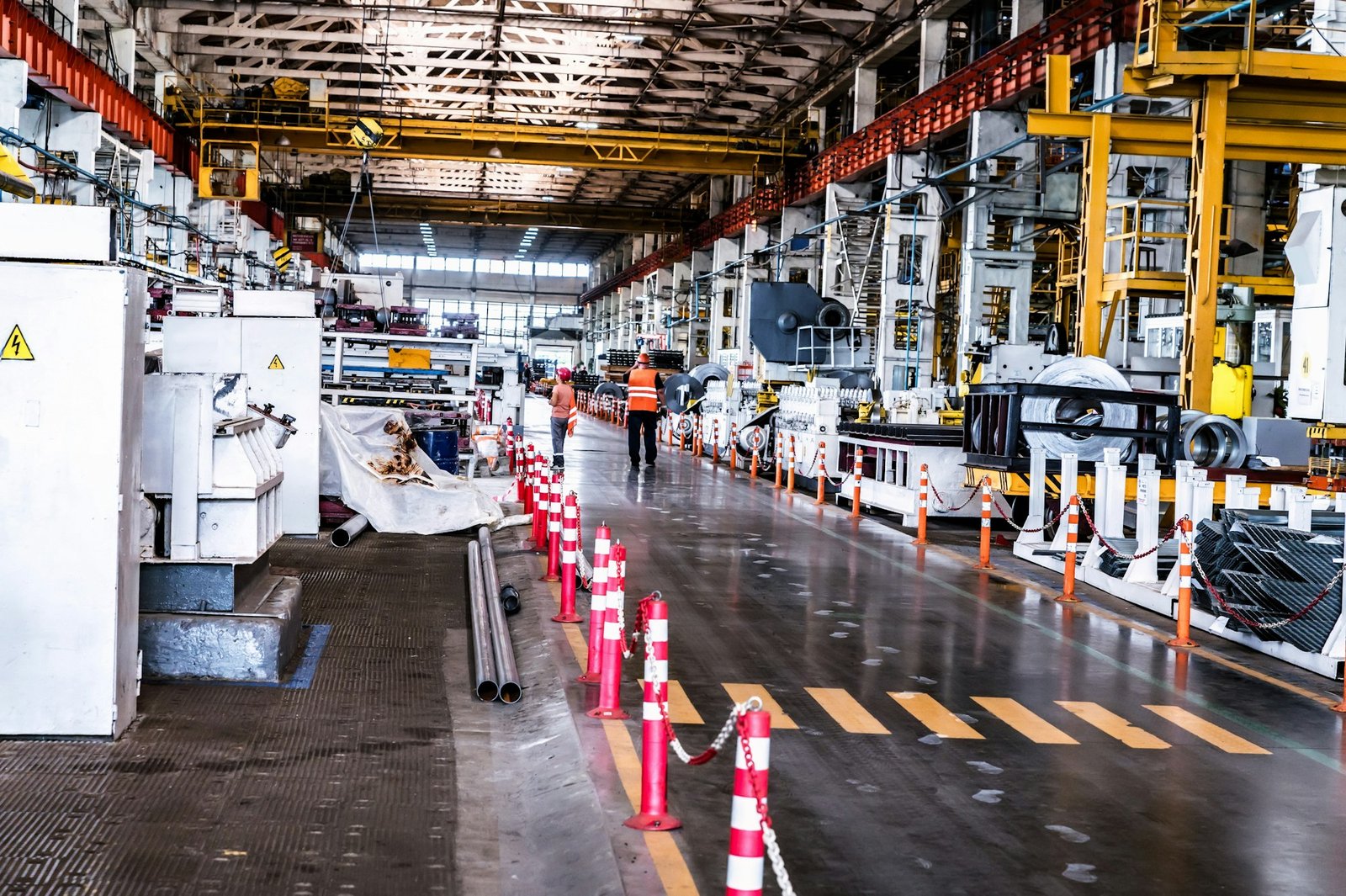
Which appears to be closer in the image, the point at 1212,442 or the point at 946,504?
the point at 1212,442

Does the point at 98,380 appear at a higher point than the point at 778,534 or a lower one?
higher

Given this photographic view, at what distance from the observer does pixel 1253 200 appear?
925 inches

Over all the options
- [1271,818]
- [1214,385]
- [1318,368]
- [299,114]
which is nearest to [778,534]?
[1318,368]

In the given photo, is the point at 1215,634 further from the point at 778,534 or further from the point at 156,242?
the point at 156,242

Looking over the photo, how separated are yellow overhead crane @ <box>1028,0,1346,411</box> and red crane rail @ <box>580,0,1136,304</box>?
7.78 feet

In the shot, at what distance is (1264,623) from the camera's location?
10.4 m

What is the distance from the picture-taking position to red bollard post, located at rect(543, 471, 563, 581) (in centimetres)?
1227

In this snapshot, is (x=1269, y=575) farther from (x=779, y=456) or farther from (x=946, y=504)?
(x=779, y=456)

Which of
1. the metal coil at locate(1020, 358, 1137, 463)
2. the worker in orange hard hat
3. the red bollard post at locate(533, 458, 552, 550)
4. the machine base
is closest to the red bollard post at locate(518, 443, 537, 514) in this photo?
the red bollard post at locate(533, 458, 552, 550)

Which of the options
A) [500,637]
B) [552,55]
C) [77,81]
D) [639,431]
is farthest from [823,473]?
[552,55]

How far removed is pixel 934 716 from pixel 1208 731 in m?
1.58

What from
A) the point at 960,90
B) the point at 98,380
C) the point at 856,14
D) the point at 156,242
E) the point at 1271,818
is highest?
the point at 856,14

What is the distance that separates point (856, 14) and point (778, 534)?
19.0 meters

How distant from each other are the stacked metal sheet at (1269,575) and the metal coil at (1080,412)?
4738mm
